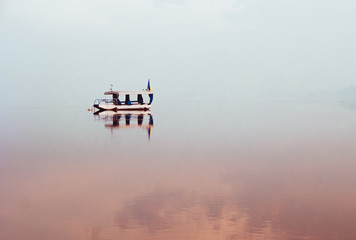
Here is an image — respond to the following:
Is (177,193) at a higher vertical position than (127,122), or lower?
higher

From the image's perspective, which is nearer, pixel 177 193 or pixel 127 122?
pixel 177 193

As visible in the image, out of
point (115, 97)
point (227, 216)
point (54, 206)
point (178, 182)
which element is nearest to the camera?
point (227, 216)

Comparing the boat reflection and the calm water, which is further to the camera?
the boat reflection

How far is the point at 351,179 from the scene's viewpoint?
25.0 m

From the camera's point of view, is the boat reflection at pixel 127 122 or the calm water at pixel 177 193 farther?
the boat reflection at pixel 127 122

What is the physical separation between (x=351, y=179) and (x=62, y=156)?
23.0 meters

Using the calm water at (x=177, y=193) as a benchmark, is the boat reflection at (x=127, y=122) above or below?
below

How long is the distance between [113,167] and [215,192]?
402 inches

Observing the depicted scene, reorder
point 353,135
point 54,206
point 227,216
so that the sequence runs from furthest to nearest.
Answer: point 353,135
point 54,206
point 227,216

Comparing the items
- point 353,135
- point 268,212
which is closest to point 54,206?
point 268,212

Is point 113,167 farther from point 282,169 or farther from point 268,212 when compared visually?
point 268,212

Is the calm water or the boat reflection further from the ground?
the calm water

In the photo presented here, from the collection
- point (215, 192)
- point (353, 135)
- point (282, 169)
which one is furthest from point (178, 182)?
point (353, 135)

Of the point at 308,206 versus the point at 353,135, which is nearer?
the point at 308,206
